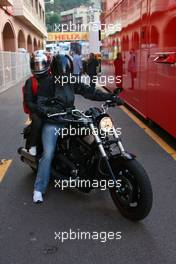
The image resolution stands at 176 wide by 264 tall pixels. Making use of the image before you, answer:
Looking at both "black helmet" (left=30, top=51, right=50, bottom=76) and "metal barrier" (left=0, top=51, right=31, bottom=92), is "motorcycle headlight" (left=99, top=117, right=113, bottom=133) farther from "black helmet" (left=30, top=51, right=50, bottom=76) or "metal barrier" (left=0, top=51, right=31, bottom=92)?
"metal barrier" (left=0, top=51, right=31, bottom=92)

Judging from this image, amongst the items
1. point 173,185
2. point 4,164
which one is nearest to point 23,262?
point 173,185

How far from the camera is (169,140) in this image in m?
7.29

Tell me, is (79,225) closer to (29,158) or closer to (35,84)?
(29,158)

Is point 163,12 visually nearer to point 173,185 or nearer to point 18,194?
point 173,185

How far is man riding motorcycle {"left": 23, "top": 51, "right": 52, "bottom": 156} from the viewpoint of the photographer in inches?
173

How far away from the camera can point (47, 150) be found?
4.36 meters

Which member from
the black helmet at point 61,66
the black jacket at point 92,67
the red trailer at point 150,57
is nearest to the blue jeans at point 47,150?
the black helmet at point 61,66

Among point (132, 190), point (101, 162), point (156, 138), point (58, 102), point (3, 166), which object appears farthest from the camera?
point (156, 138)

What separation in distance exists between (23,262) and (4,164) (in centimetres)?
294

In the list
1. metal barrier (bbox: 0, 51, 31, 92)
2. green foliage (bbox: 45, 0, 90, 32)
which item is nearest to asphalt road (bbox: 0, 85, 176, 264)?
metal barrier (bbox: 0, 51, 31, 92)

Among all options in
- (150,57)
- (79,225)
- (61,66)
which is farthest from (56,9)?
(79,225)

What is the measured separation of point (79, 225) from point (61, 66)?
1.70 metres

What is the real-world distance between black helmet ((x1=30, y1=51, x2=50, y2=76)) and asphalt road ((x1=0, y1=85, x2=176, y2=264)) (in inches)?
56.7

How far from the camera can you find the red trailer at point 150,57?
650 centimetres
